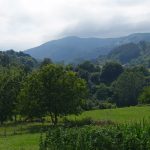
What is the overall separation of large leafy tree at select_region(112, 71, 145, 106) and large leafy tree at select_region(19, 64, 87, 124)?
2790 inches

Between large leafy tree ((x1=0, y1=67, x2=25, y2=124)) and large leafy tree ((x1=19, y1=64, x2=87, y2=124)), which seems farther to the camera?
large leafy tree ((x1=0, y1=67, x2=25, y2=124))

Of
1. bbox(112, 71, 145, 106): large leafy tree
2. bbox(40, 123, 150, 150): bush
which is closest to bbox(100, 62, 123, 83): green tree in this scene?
bbox(112, 71, 145, 106): large leafy tree

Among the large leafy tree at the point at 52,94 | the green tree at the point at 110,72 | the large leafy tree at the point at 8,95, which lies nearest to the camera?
the large leafy tree at the point at 52,94

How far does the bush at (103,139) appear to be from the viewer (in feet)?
89.7

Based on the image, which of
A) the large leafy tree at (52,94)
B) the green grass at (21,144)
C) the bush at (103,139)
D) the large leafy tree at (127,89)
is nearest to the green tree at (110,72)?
the large leafy tree at (127,89)

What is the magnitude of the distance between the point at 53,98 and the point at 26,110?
15.3 feet

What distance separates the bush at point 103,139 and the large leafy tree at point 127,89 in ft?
355

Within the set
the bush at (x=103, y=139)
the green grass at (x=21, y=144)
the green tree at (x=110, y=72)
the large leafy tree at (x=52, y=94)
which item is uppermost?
the green tree at (x=110, y=72)

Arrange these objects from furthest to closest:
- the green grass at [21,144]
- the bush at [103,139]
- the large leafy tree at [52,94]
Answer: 1. the large leafy tree at [52,94]
2. the green grass at [21,144]
3. the bush at [103,139]

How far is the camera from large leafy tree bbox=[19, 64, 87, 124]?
67062 millimetres

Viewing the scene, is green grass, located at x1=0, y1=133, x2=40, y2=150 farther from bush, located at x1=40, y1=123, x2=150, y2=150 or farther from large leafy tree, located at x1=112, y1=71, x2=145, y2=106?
large leafy tree, located at x1=112, y1=71, x2=145, y2=106

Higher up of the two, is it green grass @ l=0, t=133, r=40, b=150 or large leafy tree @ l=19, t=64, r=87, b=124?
large leafy tree @ l=19, t=64, r=87, b=124

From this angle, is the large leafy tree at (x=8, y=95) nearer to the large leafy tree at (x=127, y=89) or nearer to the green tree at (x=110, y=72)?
the large leafy tree at (x=127, y=89)

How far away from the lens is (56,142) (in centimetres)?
3061
